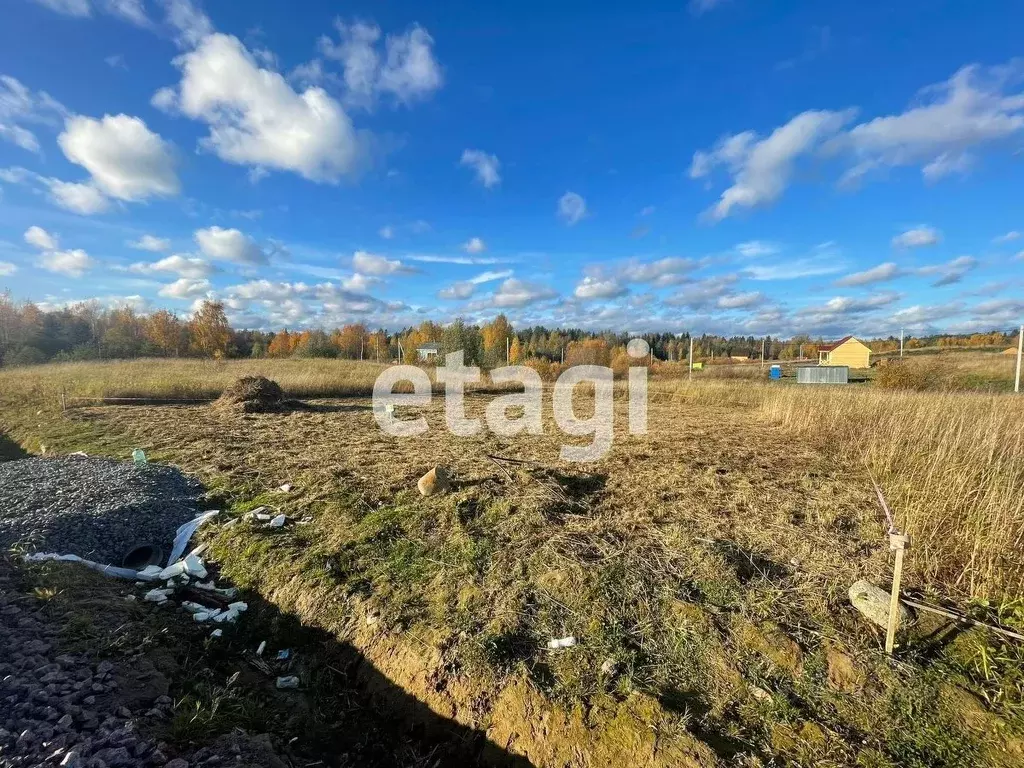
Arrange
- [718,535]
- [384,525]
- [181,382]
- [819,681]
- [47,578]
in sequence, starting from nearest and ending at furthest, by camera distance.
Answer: [819,681] < [47,578] < [718,535] < [384,525] < [181,382]

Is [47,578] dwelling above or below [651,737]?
above

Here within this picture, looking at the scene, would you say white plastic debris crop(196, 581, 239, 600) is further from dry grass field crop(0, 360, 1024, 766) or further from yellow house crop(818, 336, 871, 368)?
yellow house crop(818, 336, 871, 368)

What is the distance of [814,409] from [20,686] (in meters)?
11.9

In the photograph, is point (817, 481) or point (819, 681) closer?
point (819, 681)

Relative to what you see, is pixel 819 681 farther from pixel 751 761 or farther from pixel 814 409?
pixel 814 409

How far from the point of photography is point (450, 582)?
3697 millimetres

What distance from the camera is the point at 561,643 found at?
3.00m

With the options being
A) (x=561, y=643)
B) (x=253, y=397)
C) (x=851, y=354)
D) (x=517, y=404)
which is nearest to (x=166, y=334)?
Result: (x=253, y=397)

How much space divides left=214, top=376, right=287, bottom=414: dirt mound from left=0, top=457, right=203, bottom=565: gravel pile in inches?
220

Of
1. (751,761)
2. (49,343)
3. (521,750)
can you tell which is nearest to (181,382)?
(521,750)

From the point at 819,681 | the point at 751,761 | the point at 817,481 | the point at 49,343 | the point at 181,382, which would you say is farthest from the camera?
the point at 49,343

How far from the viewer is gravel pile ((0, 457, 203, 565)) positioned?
15.1 ft

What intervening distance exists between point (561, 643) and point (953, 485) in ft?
13.3

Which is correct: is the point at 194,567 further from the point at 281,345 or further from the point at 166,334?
the point at 281,345
